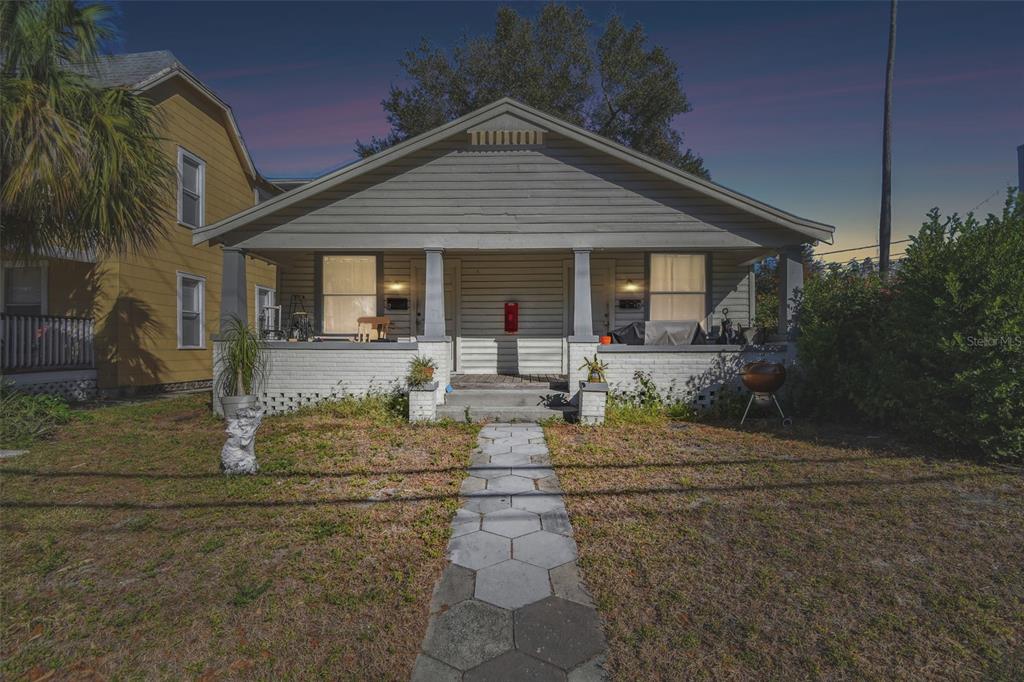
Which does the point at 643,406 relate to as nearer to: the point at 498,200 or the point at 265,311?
the point at 498,200

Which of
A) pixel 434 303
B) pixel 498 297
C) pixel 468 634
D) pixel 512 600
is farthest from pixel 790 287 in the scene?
pixel 468 634

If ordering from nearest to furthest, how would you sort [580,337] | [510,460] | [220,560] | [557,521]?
[220,560]
[557,521]
[510,460]
[580,337]

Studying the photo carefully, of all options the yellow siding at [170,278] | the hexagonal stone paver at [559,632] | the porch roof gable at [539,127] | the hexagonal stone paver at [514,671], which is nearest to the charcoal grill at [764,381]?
the porch roof gable at [539,127]

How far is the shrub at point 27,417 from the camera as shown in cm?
636

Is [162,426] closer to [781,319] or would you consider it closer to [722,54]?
[781,319]

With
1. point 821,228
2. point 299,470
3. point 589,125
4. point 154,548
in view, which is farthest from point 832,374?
point 589,125

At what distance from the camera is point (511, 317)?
10.7 m

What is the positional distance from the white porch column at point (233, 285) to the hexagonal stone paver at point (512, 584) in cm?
708

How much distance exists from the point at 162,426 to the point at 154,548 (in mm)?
5155

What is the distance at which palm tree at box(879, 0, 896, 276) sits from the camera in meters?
12.6

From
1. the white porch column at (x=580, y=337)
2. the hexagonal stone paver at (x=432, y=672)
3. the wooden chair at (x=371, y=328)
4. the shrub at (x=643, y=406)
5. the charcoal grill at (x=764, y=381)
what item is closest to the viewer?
the hexagonal stone paver at (x=432, y=672)

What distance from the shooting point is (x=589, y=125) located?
20281 mm

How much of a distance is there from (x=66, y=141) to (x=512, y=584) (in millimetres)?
8104

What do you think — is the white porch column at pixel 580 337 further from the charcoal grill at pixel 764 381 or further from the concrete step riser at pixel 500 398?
the charcoal grill at pixel 764 381
